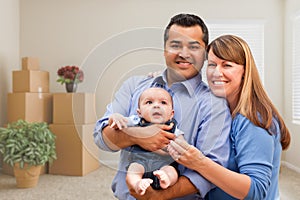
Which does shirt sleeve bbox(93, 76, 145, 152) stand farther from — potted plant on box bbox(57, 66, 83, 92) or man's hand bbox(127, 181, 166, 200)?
potted plant on box bbox(57, 66, 83, 92)

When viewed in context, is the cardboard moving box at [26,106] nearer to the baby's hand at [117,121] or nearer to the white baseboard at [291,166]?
the white baseboard at [291,166]

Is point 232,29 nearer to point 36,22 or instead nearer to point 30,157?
point 36,22

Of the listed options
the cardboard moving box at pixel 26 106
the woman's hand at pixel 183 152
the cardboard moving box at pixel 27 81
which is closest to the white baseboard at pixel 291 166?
the cardboard moving box at pixel 26 106

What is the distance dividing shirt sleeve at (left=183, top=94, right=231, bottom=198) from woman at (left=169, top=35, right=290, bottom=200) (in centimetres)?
3

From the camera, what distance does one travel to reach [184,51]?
0.94 meters

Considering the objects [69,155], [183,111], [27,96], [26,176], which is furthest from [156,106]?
[27,96]

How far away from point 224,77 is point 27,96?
3530 millimetres

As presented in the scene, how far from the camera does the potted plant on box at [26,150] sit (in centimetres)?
361

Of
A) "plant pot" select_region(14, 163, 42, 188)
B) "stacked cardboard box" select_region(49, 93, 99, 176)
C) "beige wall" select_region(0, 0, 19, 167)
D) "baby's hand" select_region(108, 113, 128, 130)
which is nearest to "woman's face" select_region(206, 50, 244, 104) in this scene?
"baby's hand" select_region(108, 113, 128, 130)

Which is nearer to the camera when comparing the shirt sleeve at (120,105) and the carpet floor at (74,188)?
the shirt sleeve at (120,105)

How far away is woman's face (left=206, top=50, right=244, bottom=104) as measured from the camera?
1038 mm

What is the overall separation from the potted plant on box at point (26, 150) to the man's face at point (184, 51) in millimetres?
2935

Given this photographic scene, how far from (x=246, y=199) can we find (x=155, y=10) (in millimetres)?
4306

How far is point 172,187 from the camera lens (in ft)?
3.07
